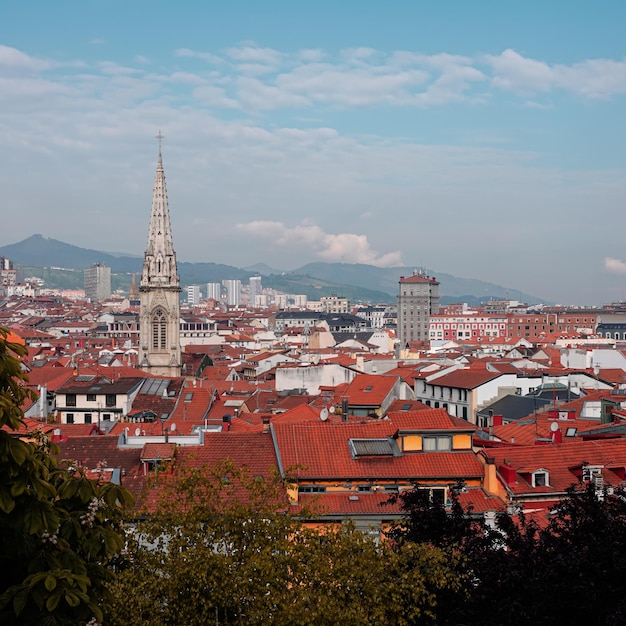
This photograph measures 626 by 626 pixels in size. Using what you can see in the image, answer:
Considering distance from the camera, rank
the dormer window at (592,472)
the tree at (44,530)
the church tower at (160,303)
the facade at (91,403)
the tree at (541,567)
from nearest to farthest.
Answer: the tree at (44,530)
the tree at (541,567)
the dormer window at (592,472)
the facade at (91,403)
the church tower at (160,303)

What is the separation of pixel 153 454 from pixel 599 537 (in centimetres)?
1631

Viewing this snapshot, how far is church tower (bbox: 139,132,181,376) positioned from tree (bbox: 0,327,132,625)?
3548 inches

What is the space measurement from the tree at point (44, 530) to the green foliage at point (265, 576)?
8.25ft

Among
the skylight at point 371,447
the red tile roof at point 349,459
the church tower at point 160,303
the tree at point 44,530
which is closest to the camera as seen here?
the tree at point 44,530

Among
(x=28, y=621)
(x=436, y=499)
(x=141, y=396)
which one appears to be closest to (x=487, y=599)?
(x=436, y=499)

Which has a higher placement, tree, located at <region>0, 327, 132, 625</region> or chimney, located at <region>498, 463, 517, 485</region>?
tree, located at <region>0, 327, 132, 625</region>

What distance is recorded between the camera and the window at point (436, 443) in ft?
101

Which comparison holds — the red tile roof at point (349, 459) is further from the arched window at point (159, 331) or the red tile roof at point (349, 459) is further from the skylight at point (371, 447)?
the arched window at point (159, 331)

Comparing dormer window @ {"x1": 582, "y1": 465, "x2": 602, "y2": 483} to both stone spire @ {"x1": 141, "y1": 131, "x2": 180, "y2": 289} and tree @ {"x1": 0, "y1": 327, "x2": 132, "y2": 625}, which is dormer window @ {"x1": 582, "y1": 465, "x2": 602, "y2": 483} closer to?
tree @ {"x1": 0, "y1": 327, "x2": 132, "y2": 625}

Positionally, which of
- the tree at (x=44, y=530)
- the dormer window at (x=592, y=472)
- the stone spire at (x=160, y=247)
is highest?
the stone spire at (x=160, y=247)

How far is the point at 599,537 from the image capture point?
16.8 meters

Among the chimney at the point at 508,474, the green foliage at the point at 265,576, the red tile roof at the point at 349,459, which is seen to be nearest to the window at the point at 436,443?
the red tile roof at the point at 349,459

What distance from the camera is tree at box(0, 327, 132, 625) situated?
32.8 ft

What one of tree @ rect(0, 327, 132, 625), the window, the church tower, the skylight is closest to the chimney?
the window
